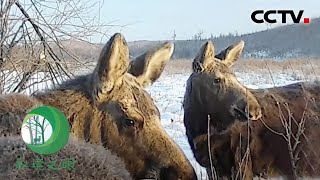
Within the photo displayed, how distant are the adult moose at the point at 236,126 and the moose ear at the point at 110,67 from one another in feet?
9.24

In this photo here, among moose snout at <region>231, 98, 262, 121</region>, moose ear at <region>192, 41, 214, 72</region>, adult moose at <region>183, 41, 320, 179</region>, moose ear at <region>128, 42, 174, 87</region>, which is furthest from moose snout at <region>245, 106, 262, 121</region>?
moose ear at <region>128, 42, 174, 87</region>

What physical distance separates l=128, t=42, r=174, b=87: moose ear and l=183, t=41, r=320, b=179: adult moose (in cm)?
199


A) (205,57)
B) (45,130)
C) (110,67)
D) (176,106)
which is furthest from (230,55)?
(176,106)

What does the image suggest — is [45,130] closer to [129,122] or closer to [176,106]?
[129,122]

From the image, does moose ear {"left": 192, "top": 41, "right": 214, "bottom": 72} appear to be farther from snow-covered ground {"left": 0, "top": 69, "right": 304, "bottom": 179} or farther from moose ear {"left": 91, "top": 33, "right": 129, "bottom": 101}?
moose ear {"left": 91, "top": 33, "right": 129, "bottom": 101}

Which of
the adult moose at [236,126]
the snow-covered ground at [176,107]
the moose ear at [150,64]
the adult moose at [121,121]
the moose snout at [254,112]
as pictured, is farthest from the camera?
the snow-covered ground at [176,107]

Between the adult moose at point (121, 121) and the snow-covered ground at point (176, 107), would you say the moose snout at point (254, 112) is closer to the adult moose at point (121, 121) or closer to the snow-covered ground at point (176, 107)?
the snow-covered ground at point (176, 107)

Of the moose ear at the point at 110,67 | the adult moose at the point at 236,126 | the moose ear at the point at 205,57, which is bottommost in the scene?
the adult moose at the point at 236,126

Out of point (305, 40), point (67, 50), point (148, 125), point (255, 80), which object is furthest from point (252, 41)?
point (148, 125)

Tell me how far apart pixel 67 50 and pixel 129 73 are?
13.2ft

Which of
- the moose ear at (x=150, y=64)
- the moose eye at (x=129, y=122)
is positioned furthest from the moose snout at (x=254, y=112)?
the moose eye at (x=129, y=122)

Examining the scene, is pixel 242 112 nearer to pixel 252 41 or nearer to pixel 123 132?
pixel 123 132

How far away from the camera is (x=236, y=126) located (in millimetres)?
6672

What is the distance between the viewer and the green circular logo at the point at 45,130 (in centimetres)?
309
